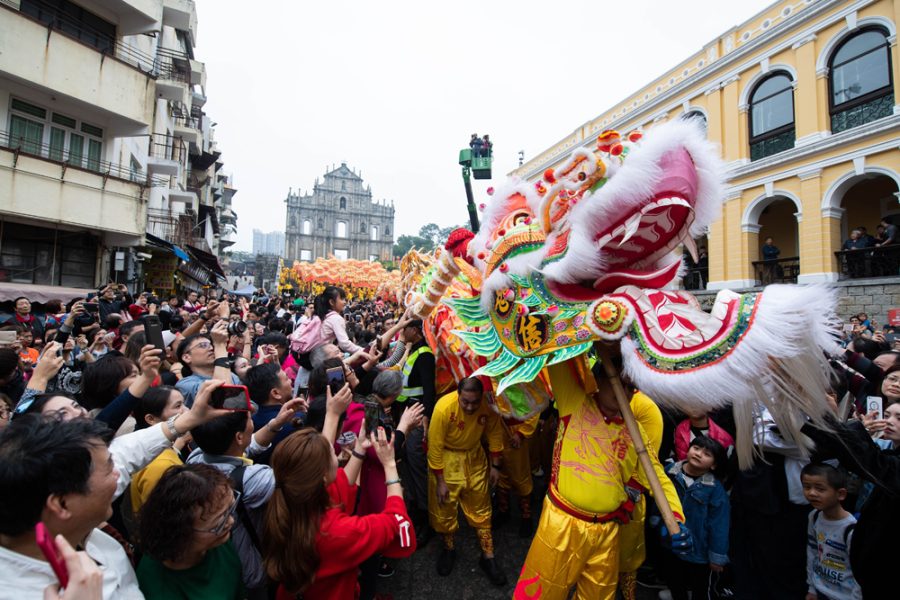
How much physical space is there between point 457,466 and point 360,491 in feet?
2.86

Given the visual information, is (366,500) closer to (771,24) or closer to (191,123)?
(771,24)

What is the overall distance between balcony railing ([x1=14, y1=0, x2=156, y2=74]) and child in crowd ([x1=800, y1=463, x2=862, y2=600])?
514 inches

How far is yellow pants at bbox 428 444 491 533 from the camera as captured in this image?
325 cm

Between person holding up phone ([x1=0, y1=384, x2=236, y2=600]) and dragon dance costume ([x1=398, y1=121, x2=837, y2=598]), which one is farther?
dragon dance costume ([x1=398, y1=121, x2=837, y2=598])

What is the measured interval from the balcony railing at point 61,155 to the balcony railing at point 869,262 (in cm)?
1627

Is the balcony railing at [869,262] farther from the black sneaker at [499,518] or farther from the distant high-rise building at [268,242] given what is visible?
the distant high-rise building at [268,242]

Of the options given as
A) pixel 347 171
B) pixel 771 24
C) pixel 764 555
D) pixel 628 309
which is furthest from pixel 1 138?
pixel 347 171

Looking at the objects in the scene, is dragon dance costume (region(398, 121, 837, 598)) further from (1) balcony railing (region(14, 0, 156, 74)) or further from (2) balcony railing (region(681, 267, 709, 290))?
(2) balcony railing (region(681, 267, 709, 290))

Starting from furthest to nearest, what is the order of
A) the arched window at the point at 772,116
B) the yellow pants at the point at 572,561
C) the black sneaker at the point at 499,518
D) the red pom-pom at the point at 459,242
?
the arched window at the point at 772,116 → the black sneaker at the point at 499,518 → the red pom-pom at the point at 459,242 → the yellow pants at the point at 572,561

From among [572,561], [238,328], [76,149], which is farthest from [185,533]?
[76,149]

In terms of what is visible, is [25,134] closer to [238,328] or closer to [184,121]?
[238,328]

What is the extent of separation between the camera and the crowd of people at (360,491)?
129 cm

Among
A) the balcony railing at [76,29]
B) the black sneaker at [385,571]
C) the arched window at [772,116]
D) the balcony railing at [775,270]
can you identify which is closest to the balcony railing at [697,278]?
the balcony railing at [775,270]

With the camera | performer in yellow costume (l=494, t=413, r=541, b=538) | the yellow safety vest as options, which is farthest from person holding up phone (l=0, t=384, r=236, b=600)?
the camera
